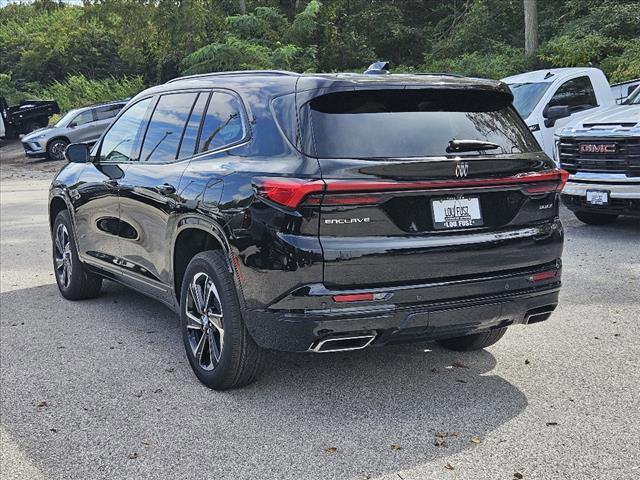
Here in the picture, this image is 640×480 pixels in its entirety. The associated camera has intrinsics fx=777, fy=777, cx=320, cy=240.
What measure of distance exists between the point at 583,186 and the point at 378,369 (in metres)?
5.23

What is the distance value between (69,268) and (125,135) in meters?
1.59

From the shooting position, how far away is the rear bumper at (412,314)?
3871 mm

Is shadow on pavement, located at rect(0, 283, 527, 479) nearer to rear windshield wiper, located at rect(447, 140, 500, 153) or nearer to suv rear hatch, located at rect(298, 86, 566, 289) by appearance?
suv rear hatch, located at rect(298, 86, 566, 289)

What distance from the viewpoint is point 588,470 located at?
3434 millimetres

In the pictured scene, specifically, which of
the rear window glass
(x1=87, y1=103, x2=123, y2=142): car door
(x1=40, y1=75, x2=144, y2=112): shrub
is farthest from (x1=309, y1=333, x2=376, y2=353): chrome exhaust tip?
(x1=40, y1=75, x2=144, y2=112): shrub

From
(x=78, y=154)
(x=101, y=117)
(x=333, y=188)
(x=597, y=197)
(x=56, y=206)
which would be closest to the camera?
(x=333, y=188)

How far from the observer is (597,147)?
8.99 metres

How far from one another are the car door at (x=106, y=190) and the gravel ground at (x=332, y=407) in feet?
2.00

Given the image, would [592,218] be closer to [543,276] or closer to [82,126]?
[543,276]

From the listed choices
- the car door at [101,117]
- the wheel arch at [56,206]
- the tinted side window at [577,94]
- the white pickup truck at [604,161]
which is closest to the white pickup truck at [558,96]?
the tinted side window at [577,94]

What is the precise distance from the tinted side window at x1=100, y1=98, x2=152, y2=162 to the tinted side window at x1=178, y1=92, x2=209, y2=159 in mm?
825

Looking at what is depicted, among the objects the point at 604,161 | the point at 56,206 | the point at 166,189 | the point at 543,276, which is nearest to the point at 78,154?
the point at 56,206

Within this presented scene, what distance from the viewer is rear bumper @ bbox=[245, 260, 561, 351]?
387cm

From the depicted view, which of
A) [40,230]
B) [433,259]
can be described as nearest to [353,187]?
[433,259]
